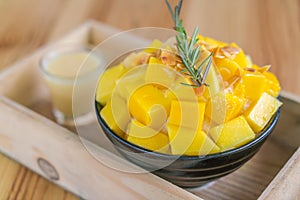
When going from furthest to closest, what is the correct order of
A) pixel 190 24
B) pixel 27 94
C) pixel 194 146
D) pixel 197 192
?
1. pixel 190 24
2. pixel 27 94
3. pixel 197 192
4. pixel 194 146

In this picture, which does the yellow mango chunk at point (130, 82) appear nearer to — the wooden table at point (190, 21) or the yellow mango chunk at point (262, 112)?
the yellow mango chunk at point (262, 112)

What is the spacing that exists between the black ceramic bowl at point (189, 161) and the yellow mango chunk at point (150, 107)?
0.14 feet

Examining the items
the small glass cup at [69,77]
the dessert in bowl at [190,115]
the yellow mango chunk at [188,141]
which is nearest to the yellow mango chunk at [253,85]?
the dessert in bowl at [190,115]

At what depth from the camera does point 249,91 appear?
78 cm

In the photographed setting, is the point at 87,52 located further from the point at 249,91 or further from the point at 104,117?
the point at 249,91

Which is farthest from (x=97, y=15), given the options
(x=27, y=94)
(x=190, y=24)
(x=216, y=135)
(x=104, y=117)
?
(x=216, y=135)

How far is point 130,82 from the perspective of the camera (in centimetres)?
79

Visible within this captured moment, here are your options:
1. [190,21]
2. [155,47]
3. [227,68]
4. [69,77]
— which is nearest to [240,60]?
[227,68]

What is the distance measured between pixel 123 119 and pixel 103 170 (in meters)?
0.09

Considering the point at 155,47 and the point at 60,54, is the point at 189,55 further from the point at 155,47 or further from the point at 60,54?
the point at 60,54

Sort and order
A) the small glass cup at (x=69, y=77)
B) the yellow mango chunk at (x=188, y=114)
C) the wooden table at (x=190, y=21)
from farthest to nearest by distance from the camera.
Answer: the wooden table at (x=190, y=21), the small glass cup at (x=69, y=77), the yellow mango chunk at (x=188, y=114)

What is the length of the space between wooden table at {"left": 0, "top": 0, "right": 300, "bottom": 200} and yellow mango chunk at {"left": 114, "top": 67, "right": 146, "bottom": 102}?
1.47ft

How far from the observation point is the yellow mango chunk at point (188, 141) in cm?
72

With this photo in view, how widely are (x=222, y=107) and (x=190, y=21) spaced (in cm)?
67
